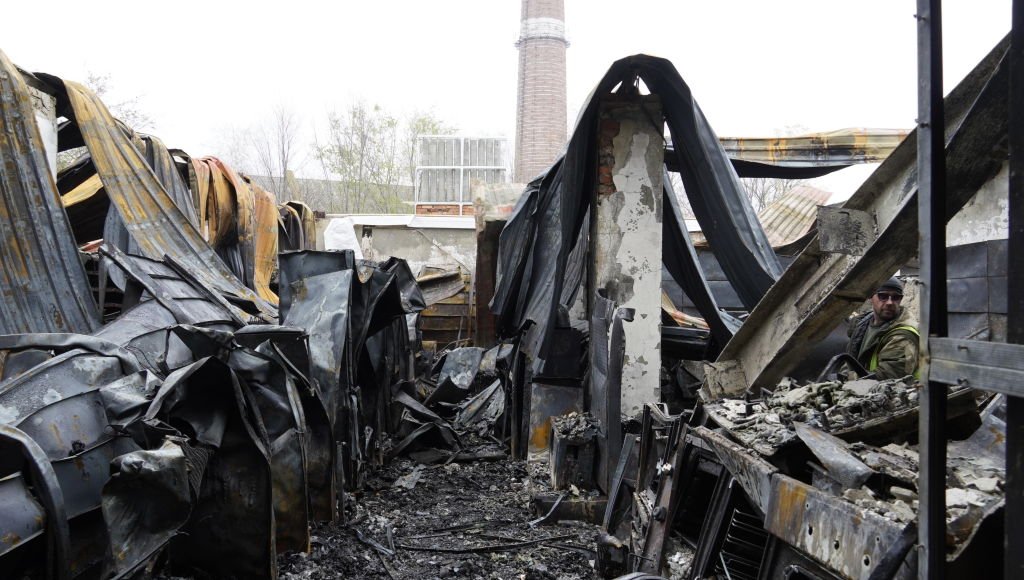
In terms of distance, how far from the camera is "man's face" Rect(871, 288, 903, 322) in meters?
5.37

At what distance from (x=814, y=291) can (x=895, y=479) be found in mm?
1469

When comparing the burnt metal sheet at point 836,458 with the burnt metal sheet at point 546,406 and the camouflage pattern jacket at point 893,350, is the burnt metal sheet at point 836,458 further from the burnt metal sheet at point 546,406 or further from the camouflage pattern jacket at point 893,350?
the burnt metal sheet at point 546,406

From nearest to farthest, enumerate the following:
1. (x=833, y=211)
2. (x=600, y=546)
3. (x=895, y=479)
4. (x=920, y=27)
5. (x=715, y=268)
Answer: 1. (x=920, y=27)
2. (x=895, y=479)
3. (x=833, y=211)
4. (x=600, y=546)
5. (x=715, y=268)

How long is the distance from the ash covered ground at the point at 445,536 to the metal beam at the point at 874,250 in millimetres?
1680

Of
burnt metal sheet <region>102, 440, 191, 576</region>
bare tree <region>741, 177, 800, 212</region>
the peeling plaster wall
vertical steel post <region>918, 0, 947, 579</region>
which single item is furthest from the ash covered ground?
bare tree <region>741, 177, 800, 212</region>

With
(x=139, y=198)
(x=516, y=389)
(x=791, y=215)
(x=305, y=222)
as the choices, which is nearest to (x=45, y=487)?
(x=139, y=198)

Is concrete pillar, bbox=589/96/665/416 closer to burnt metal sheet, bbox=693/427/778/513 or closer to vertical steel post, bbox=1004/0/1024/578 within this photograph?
burnt metal sheet, bbox=693/427/778/513

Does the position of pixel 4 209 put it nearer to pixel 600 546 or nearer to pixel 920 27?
pixel 600 546

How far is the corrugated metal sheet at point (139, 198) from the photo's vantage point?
7.05m

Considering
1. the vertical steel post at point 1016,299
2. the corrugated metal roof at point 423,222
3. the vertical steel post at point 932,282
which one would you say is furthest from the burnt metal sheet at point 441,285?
the vertical steel post at point 1016,299

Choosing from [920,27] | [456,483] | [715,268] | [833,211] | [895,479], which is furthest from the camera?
[715,268]

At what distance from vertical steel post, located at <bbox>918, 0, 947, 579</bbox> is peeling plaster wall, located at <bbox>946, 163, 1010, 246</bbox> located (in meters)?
4.18

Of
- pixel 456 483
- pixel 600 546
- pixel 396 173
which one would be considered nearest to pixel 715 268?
pixel 456 483

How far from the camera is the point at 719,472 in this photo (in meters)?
3.01
